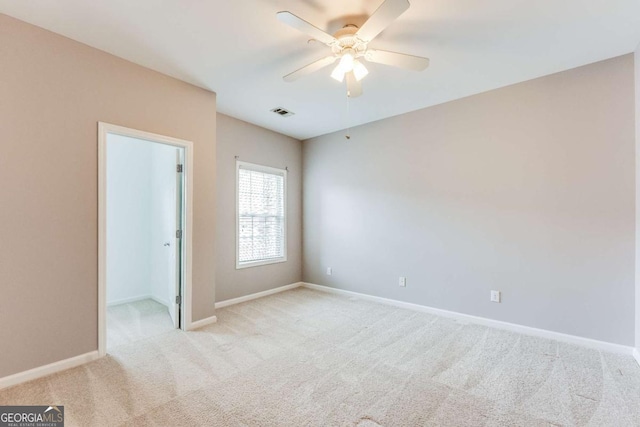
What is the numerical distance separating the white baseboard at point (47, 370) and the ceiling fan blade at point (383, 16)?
3385 mm

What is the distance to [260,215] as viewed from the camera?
15.6 feet

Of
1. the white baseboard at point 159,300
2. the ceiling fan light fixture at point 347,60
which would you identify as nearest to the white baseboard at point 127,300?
the white baseboard at point 159,300

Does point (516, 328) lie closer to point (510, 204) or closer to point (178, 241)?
point (510, 204)

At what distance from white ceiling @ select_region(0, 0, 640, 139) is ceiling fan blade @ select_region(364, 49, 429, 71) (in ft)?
0.79

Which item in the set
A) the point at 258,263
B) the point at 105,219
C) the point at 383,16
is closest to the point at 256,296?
the point at 258,263

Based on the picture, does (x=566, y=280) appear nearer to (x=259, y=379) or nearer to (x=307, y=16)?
(x=259, y=379)

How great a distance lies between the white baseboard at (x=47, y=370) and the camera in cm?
214

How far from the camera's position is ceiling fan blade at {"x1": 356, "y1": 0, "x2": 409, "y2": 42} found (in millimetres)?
1641

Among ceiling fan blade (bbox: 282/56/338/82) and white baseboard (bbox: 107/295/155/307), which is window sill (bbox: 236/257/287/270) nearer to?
white baseboard (bbox: 107/295/155/307)

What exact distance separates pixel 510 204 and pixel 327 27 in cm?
267

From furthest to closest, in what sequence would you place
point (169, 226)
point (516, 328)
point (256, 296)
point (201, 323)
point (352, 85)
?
point (256, 296) → point (169, 226) → point (201, 323) → point (516, 328) → point (352, 85)

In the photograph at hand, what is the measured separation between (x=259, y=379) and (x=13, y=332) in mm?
1854

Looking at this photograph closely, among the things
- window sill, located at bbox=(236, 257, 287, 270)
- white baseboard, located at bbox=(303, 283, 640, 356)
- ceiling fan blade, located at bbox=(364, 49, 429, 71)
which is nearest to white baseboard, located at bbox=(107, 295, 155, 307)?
window sill, located at bbox=(236, 257, 287, 270)

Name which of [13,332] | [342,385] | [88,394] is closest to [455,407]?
[342,385]
